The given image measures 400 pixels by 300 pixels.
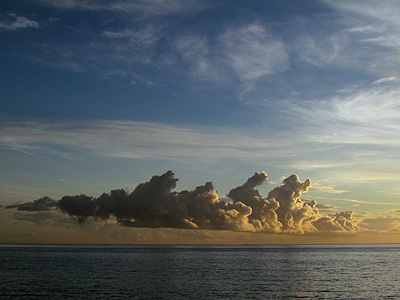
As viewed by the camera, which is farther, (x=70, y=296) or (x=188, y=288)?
(x=188, y=288)

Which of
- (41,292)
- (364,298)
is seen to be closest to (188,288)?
(41,292)

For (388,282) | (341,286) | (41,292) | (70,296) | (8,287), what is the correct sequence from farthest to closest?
(388,282) → (341,286) → (8,287) → (41,292) → (70,296)

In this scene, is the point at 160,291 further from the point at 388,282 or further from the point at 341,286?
the point at 388,282

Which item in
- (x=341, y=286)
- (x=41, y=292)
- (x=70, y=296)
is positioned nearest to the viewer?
(x=70, y=296)

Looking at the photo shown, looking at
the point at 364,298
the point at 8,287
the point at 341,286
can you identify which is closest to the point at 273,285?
the point at 341,286

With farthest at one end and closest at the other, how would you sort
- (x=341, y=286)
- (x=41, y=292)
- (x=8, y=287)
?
1. (x=341, y=286)
2. (x=8, y=287)
3. (x=41, y=292)

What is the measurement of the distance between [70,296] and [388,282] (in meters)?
77.0

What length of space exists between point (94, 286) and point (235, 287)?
3163 centimetres

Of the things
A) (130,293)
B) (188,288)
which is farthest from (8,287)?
(188,288)

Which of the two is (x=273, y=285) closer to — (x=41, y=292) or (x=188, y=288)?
(x=188, y=288)

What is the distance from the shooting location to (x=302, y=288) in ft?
271

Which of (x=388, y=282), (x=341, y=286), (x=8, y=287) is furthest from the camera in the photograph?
(x=388, y=282)

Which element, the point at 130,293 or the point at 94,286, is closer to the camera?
the point at 130,293

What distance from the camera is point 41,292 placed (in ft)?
245
